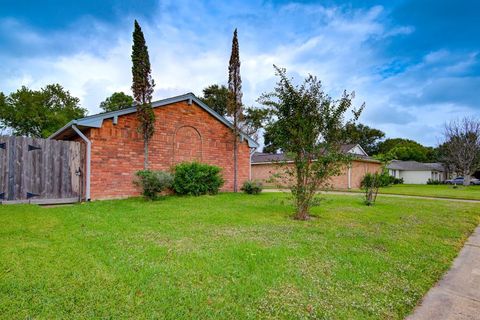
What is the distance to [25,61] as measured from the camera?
10.7 metres

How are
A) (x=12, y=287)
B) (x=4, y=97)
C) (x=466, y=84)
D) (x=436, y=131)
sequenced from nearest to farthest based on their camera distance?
1. (x=12, y=287)
2. (x=466, y=84)
3. (x=4, y=97)
4. (x=436, y=131)

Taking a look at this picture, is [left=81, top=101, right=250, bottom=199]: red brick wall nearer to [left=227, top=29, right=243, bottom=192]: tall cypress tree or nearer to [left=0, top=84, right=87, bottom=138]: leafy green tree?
[left=227, top=29, right=243, bottom=192]: tall cypress tree

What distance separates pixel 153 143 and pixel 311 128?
683 centimetres

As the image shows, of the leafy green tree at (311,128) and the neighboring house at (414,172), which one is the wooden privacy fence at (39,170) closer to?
the leafy green tree at (311,128)

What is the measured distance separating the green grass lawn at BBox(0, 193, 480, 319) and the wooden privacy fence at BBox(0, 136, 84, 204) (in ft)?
8.06

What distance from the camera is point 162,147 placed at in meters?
10.9

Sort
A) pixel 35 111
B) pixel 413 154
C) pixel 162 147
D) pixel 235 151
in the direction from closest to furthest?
pixel 162 147 → pixel 235 151 → pixel 35 111 → pixel 413 154

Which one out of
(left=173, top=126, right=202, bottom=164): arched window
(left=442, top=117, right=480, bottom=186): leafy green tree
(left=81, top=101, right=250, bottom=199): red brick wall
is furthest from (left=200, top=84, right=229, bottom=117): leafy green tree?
(left=442, top=117, right=480, bottom=186): leafy green tree

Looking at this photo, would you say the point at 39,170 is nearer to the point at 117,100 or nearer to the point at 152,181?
the point at 152,181

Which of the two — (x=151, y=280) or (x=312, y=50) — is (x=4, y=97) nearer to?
(x=312, y=50)

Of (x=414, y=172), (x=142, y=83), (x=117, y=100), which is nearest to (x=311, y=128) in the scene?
(x=142, y=83)

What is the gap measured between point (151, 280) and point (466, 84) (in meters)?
23.1

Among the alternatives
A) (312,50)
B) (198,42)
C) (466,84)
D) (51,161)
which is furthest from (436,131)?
(51,161)

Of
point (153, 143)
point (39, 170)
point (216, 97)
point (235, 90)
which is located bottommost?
point (39, 170)
